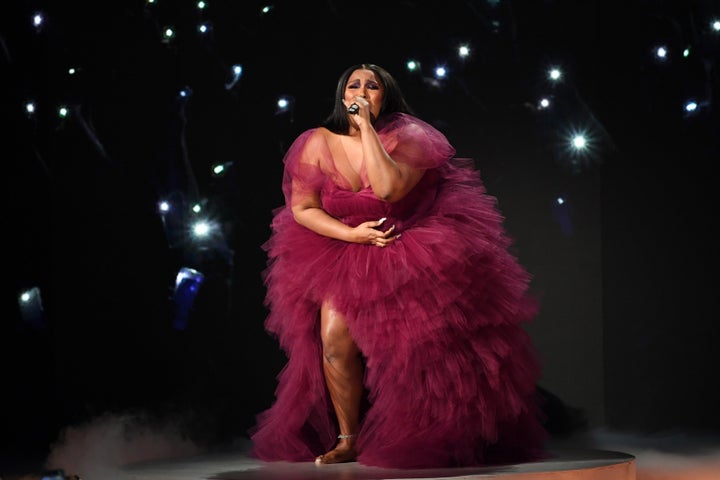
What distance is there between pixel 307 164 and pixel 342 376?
0.59 metres

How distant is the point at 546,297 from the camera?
12.6 ft

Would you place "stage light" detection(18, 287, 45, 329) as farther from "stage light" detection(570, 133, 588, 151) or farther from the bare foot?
"stage light" detection(570, 133, 588, 151)

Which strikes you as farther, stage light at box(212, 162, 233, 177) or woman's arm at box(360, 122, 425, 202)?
stage light at box(212, 162, 233, 177)

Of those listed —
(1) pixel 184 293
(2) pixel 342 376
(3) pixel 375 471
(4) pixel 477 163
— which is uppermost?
(4) pixel 477 163

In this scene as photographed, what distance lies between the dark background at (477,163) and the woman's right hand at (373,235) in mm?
1021

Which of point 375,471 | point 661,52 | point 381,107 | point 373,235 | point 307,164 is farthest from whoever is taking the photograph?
point 661,52

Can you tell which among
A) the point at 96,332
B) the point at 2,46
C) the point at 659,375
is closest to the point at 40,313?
the point at 96,332

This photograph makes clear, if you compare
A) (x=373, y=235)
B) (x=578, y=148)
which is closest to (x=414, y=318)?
(x=373, y=235)

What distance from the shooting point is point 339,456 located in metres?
2.89

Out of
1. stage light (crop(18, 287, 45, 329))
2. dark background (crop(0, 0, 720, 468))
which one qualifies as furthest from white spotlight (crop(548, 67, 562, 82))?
stage light (crop(18, 287, 45, 329))

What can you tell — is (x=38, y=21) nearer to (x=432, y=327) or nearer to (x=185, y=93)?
(x=185, y=93)

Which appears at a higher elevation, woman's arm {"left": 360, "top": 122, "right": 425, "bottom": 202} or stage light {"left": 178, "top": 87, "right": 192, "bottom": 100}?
stage light {"left": 178, "top": 87, "right": 192, "bottom": 100}

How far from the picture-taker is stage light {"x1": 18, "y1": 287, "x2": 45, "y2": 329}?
11.6 feet

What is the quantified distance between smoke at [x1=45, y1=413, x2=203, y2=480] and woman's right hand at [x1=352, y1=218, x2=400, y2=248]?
1.02m
